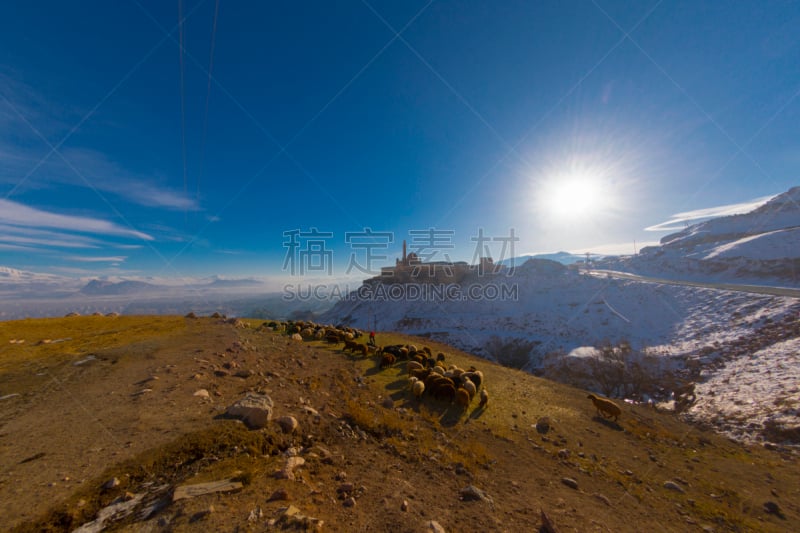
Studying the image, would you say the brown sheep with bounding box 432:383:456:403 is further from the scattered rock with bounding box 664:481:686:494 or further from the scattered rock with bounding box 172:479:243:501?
the scattered rock with bounding box 172:479:243:501

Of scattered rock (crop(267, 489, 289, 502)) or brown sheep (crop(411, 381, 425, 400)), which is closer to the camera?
scattered rock (crop(267, 489, 289, 502))

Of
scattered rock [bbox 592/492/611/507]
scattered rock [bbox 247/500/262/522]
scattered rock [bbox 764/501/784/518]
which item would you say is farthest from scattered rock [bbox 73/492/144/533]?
scattered rock [bbox 764/501/784/518]

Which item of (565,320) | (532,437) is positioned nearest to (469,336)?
(565,320)

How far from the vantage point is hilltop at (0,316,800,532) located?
4758 mm

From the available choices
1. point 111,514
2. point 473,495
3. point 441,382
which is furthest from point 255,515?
point 441,382

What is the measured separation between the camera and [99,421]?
22.3 ft

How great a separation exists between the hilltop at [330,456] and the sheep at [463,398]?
636mm

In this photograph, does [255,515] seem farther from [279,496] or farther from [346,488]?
[346,488]

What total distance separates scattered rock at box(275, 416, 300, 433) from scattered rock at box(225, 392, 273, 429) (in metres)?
0.31

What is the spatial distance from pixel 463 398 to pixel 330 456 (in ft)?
21.1

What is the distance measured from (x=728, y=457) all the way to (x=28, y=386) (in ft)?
87.8

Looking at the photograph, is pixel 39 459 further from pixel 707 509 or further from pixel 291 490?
pixel 707 509

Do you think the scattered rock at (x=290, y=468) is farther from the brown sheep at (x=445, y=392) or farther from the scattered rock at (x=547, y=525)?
the brown sheep at (x=445, y=392)

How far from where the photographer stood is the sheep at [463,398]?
37.1ft
